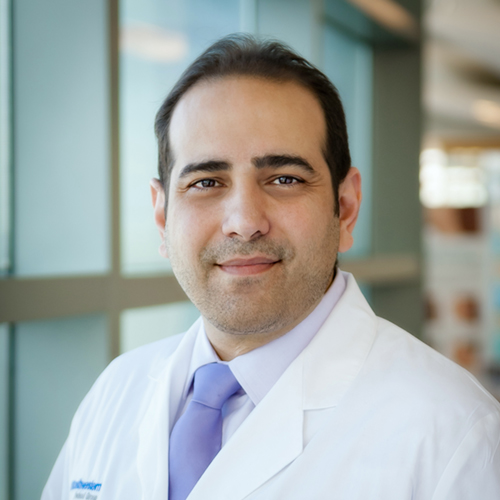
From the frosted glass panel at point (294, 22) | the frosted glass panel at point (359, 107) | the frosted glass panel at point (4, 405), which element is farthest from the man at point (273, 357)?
the frosted glass panel at point (359, 107)

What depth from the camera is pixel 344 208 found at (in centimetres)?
125

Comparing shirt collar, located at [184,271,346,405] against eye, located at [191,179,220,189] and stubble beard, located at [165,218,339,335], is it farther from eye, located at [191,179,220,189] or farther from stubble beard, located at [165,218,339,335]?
eye, located at [191,179,220,189]

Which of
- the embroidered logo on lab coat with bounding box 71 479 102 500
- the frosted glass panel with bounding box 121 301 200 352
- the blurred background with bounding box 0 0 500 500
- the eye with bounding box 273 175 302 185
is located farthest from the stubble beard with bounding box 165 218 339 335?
the frosted glass panel with bounding box 121 301 200 352

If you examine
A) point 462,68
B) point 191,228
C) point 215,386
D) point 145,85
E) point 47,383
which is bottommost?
point 47,383

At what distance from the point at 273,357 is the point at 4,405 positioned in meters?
0.78

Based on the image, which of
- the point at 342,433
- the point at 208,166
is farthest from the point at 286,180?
the point at 342,433

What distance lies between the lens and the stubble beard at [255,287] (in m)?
1.05

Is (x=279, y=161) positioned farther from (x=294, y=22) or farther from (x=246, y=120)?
(x=294, y=22)

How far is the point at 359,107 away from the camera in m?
3.54

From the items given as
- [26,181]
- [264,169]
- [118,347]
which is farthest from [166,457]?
[26,181]

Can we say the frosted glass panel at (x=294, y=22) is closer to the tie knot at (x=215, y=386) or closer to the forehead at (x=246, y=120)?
the forehead at (x=246, y=120)

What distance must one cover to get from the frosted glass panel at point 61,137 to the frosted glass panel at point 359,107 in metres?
1.95

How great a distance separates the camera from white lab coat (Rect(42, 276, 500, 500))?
2.95 ft

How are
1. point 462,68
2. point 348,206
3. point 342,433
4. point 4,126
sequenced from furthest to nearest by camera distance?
1. point 462,68
2. point 4,126
3. point 348,206
4. point 342,433
